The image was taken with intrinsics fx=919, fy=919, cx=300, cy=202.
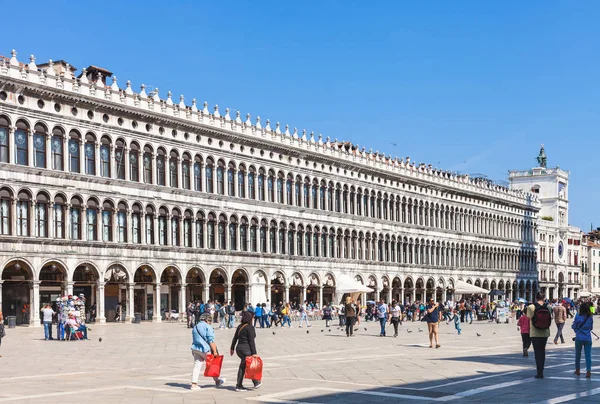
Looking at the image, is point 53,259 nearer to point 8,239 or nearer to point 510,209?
point 8,239

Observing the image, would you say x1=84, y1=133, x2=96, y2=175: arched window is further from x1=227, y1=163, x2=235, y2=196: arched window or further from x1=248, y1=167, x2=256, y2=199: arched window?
x1=248, y1=167, x2=256, y2=199: arched window

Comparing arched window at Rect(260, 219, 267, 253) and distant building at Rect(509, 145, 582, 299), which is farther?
distant building at Rect(509, 145, 582, 299)

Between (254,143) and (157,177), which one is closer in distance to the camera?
(157,177)

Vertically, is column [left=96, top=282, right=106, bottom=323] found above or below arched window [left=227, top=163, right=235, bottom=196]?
below

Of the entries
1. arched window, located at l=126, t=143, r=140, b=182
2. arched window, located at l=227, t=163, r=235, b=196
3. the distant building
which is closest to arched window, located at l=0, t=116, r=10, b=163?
arched window, located at l=126, t=143, r=140, b=182

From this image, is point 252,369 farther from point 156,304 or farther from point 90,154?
point 156,304

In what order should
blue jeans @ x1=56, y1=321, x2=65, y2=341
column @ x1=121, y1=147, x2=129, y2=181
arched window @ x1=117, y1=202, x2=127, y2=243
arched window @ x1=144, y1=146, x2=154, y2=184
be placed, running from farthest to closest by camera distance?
1. arched window @ x1=144, y1=146, x2=154, y2=184
2. column @ x1=121, y1=147, x2=129, y2=181
3. arched window @ x1=117, y1=202, x2=127, y2=243
4. blue jeans @ x1=56, y1=321, x2=65, y2=341

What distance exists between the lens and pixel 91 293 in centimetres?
5028

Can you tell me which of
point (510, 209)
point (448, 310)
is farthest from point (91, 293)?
point (510, 209)

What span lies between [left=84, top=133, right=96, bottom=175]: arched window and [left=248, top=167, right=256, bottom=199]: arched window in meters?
14.2

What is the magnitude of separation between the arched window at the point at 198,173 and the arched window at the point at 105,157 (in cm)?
744

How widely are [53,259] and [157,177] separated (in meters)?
9.34

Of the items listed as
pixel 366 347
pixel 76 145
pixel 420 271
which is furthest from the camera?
pixel 420 271

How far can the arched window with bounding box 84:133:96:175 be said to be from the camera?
162ft
